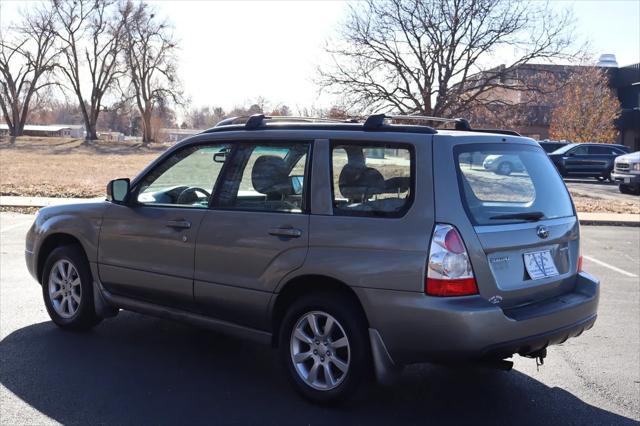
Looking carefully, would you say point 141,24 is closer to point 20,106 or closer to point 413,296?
point 20,106

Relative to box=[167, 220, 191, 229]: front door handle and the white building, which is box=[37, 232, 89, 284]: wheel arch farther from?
the white building

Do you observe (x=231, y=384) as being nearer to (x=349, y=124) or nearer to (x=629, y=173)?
(x=349, y=124)

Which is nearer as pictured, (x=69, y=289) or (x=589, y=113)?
(x=69, y=289)

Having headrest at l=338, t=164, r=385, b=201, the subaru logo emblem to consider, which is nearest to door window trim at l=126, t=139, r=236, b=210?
headrest at l=338, t=164, r=385, b=201

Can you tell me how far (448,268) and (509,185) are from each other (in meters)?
1.01

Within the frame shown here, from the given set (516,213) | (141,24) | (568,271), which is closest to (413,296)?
(516,213)

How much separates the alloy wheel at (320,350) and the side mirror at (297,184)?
0.81 meters

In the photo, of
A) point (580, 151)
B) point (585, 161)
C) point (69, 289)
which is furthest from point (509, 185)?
point (580, 151)

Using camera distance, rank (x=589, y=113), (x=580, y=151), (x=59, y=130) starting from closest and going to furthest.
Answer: (x=580, y=151) → (x=589, y=113) → (x=59, y=130)

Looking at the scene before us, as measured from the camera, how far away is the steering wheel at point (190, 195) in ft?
16.8

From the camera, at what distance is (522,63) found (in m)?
29.1

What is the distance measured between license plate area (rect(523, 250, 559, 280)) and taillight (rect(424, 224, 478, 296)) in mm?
536

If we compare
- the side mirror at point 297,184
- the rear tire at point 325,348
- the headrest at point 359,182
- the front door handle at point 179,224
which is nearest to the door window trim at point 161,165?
the front door handle at point 179,224

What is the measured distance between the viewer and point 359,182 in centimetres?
434
